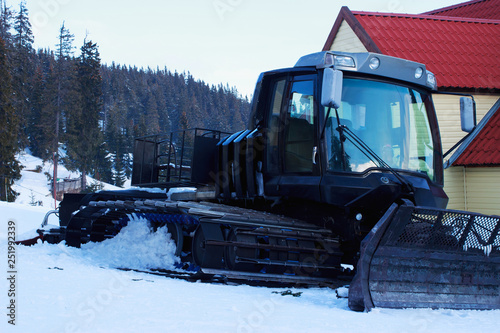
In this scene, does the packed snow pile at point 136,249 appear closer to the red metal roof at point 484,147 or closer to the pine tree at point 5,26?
the red metal roof at point 484,147

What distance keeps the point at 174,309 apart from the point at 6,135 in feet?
142

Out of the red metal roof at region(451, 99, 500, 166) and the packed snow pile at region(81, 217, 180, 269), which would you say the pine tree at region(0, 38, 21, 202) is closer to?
the red metal roof at region(451, 99, 500, 166)

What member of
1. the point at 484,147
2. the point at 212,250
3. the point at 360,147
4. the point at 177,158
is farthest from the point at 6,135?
the point at 360,147

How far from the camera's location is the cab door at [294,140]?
21.5ft

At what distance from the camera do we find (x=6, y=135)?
141ft

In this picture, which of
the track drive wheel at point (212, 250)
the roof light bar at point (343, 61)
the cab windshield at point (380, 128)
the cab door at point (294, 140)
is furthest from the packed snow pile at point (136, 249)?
the roof light bar at point (343, 61)

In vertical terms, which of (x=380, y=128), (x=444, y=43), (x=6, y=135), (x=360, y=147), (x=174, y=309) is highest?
(x=444, y=43)

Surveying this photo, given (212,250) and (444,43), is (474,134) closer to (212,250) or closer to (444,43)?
(444,43)

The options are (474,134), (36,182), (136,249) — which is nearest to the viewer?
(136,249)

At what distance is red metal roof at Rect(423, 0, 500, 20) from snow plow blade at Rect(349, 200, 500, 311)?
1911 centimetres

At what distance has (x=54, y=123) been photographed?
5806cm

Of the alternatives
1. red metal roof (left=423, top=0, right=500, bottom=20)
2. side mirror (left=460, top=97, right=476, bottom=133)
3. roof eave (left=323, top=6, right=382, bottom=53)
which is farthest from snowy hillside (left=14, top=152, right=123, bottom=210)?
side mirror (left=460, top=97, right=476, bottom=133)

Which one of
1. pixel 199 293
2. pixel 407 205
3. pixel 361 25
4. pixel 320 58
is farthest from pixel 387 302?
pixel 361 25

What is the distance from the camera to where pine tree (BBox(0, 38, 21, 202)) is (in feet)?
139
